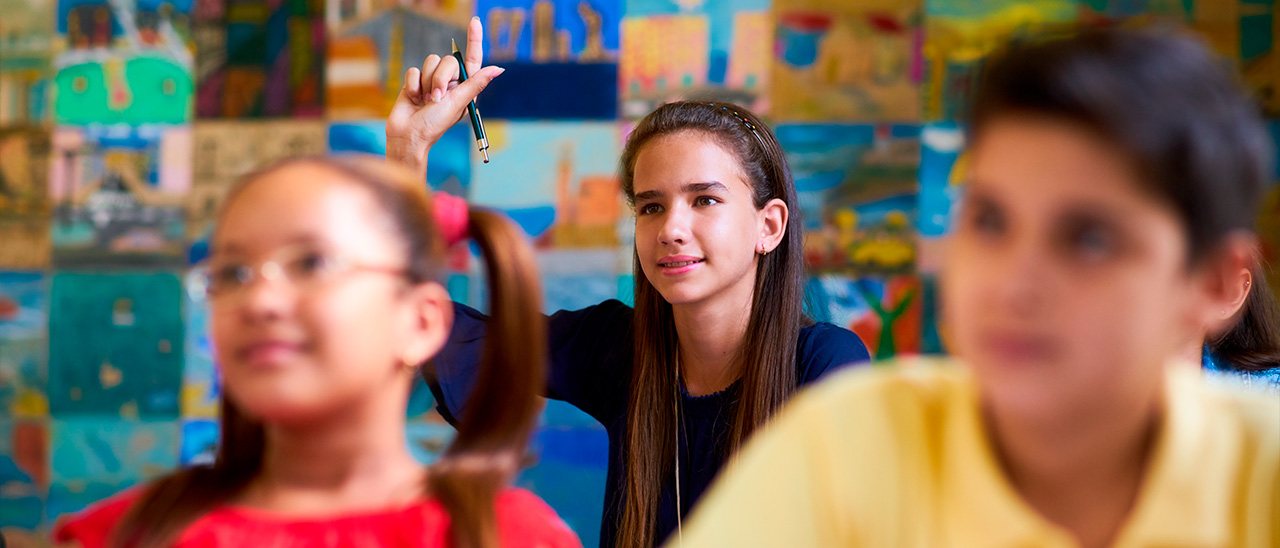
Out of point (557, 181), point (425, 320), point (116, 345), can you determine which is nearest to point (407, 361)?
point (425, 320)

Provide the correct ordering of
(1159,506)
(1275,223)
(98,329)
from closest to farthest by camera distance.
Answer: (1159,506) → (1275,223) → (98,329)

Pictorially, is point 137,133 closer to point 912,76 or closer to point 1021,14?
point 912,76

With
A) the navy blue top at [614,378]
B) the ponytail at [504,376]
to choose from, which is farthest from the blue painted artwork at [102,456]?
the ponytail at [504,376]

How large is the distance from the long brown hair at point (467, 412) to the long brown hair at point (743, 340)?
0.63 meters

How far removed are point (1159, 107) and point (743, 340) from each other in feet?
3.70

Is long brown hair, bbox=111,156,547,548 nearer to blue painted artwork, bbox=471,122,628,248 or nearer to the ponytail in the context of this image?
the ponytail

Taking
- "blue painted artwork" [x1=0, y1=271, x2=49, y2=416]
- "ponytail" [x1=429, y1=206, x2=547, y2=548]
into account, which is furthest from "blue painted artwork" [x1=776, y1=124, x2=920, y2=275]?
"blue painted artwork" [x1=0, y1=271, x2=49, y2=416]

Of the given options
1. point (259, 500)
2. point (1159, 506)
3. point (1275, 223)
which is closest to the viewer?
point (1159, 506)

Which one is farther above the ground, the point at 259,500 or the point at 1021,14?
the point at 1021,14

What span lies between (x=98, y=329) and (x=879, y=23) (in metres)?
2.50

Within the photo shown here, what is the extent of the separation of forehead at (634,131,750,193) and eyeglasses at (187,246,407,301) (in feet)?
2.93

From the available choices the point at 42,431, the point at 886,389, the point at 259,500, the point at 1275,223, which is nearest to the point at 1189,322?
the point at 886,389

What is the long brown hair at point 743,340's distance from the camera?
1.60 meters

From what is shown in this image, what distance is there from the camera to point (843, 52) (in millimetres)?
2891
